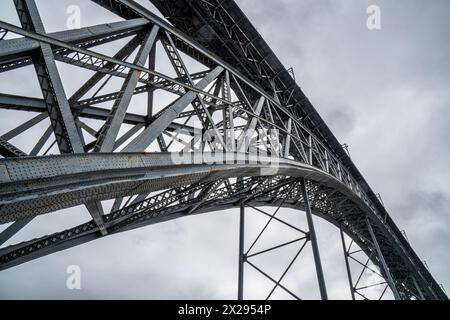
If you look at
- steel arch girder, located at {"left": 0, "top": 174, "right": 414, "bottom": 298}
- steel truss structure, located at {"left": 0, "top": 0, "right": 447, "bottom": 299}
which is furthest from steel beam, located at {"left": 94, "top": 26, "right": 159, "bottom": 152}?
steel arch girder, located at {"left": 0, "top": 174, "right": 414, "bottom": 298}

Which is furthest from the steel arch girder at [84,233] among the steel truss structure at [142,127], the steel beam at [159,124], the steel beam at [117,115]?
the steel beam at [117,115]

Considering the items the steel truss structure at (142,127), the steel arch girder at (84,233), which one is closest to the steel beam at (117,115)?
the steel truss structure at (142,127)

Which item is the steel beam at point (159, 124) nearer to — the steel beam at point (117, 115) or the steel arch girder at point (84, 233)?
the steel beam at point (117, 115)

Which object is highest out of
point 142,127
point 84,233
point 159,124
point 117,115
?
point 142,127

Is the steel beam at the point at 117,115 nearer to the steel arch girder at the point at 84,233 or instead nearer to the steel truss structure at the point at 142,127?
the steel truss structure at the point at 142,127

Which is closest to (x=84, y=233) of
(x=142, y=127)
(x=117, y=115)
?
(x=142, y=127)

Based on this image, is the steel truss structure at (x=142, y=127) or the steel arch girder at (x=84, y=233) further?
the steel arch girder at (x=84, y=233)

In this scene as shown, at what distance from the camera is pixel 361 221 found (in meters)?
20.0

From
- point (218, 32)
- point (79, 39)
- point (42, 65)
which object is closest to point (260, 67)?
point (218, 32)

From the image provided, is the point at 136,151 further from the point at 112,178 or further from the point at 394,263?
the point at 394,263

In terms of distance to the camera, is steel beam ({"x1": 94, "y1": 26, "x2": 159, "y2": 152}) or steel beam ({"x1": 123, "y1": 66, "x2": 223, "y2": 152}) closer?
steel beam ({"x1": 94, "y1": 26, "x2": 159, "y2": 152})

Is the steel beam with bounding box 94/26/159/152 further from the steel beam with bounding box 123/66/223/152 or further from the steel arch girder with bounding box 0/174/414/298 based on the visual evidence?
the steel arch girder with bounding box 0/174/414/298

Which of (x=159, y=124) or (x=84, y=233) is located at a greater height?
(x=159, y=124)

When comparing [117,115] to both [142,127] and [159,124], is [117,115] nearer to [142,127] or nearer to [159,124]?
[159,124]
